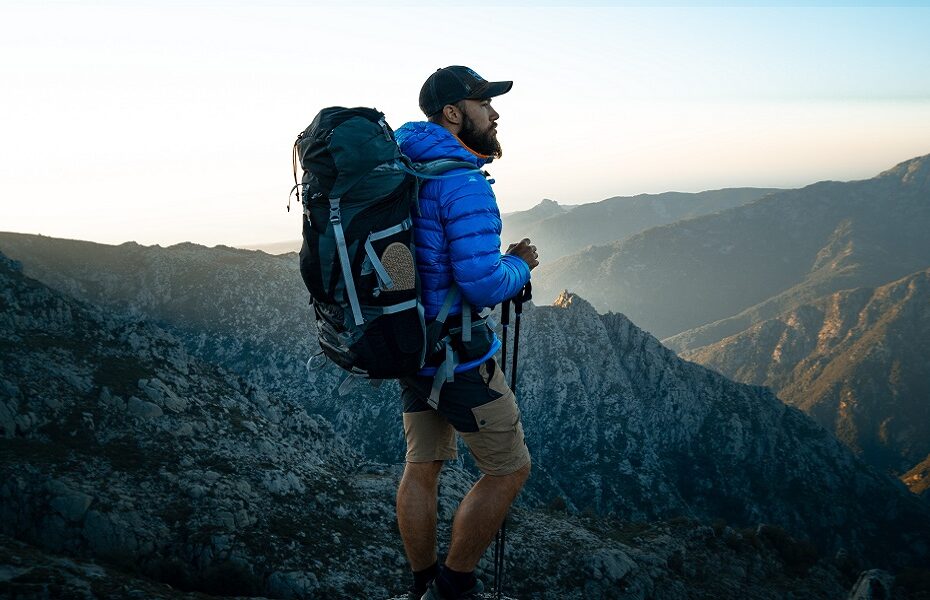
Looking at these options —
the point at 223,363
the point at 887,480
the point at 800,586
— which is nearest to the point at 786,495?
the point at 887,480

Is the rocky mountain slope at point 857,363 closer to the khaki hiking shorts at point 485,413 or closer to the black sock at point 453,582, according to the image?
the black sock at point 453,582

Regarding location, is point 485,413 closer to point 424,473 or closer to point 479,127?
point 424,473

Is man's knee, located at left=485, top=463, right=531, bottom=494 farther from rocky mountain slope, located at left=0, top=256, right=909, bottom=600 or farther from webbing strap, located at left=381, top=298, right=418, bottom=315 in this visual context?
rocky mountain slope, located at left=0, top=256, right=909, bottom=600

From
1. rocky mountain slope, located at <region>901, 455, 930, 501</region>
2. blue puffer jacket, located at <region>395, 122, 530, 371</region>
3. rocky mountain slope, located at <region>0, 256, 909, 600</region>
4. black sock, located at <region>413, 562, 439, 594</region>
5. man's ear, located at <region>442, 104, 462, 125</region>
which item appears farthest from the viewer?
rocky mountain slope, located at <region>901, 455, 930, 501</region>

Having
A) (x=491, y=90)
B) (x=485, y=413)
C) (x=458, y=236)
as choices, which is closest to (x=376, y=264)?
(x=458, y=236)

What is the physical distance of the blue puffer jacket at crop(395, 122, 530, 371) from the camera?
3.71 m

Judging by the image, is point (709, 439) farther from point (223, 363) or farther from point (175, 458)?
point (175, 458)

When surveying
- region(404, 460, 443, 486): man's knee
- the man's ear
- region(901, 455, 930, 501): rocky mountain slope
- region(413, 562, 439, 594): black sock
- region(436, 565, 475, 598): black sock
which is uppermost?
the man's ear

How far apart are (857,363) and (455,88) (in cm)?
18412

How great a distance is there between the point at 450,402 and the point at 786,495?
70818 mm

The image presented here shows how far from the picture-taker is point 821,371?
15775 cm

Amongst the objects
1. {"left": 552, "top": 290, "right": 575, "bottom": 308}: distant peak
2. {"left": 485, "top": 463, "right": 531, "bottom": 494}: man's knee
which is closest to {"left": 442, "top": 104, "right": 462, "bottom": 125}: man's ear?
{"left": 485, "top": 463, "right": 531, "bottom": 494}: man's knee

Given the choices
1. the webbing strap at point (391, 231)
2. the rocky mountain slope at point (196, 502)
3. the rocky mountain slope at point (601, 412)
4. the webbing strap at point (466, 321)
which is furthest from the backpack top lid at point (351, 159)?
the rocky mountain slope at point (601, 412)

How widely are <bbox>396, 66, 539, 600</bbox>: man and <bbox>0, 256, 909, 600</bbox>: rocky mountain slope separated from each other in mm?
3193
